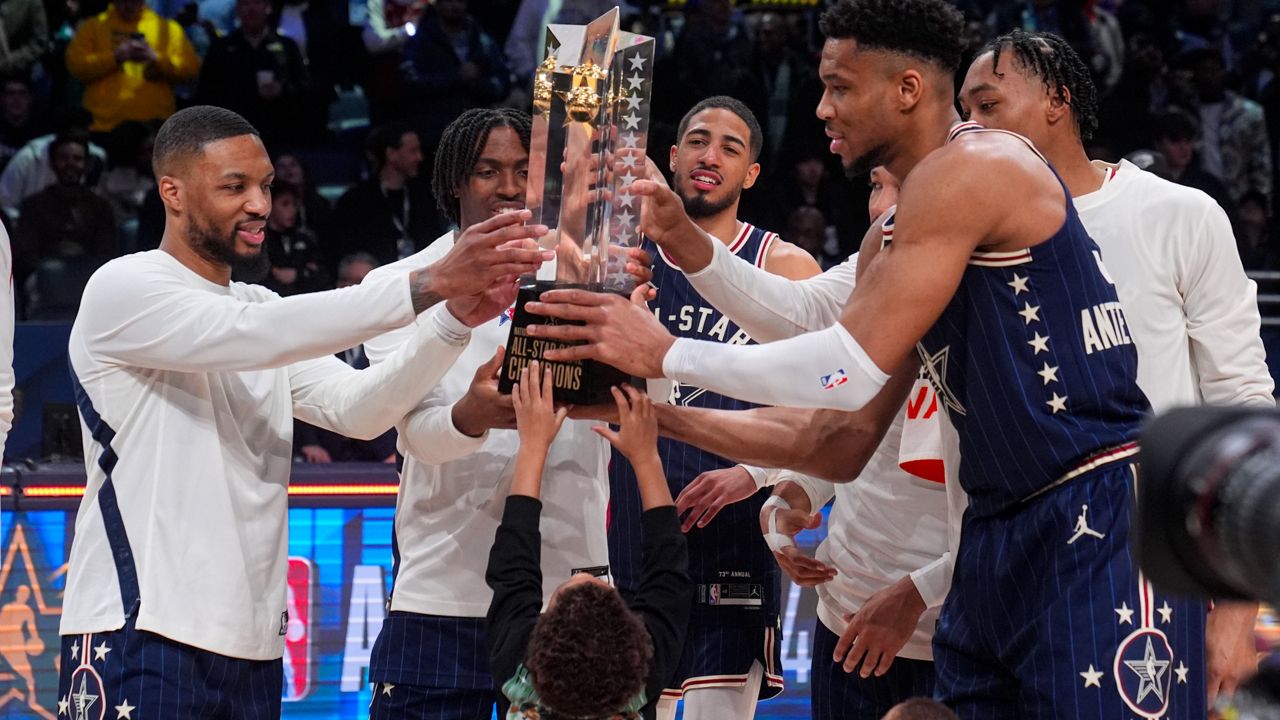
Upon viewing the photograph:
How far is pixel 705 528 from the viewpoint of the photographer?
5289mm

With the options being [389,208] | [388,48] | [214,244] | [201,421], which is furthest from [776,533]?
[388,48]

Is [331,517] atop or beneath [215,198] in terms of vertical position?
beneath

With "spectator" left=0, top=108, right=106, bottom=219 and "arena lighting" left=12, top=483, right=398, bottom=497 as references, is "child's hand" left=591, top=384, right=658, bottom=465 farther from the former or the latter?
"spectator" left=0, top=108, right=106, bottom=219

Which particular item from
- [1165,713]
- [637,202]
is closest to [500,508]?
[637,202]

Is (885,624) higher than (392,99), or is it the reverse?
(392,99)

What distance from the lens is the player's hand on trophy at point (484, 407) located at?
362cm

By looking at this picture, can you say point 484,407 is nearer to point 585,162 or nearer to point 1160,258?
point 585,162

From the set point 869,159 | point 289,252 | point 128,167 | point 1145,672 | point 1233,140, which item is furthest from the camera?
point 1233,140

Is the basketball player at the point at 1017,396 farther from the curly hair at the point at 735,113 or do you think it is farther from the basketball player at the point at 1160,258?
the curly hair at the point at 735,113

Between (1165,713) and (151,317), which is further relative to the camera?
(151,317)

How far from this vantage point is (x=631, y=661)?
315 cm

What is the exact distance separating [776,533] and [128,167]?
670 centimetres

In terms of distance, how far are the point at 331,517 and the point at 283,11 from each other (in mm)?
6260

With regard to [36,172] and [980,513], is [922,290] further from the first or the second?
[36,172]
